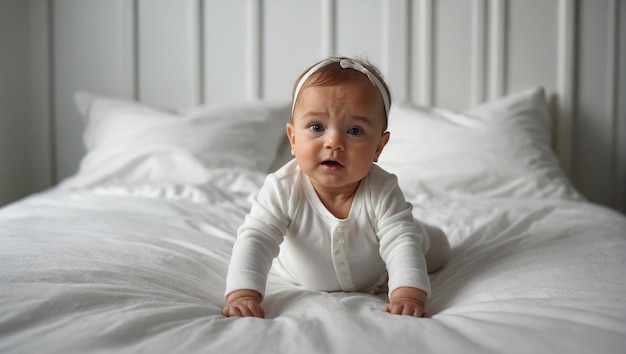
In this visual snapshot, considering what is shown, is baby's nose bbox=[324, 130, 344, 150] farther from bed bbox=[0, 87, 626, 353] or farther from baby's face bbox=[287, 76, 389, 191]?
bed bbox=[0, 87, 626, 353]

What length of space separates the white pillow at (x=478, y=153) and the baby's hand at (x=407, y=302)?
3.13ft

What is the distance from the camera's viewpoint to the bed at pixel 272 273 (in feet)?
1.96

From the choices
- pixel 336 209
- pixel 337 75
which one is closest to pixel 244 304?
pixel 336 209

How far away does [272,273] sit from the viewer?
1.03m

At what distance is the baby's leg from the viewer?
998 mm

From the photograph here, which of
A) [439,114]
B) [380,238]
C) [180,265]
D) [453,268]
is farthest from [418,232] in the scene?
[439,114]

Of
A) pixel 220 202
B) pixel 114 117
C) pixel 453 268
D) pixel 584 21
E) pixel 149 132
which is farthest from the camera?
pixel 584 21

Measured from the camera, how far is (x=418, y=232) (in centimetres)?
89

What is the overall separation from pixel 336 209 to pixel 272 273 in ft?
0.64

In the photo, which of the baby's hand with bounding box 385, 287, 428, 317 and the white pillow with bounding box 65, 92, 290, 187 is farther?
the white pillow with bounding box 65, 92, 290, 187

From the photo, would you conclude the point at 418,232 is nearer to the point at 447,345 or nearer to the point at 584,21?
the point at 447,345

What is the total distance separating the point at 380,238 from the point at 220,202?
2.35 ft

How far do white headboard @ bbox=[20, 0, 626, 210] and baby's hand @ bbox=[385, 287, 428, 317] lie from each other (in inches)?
58.2

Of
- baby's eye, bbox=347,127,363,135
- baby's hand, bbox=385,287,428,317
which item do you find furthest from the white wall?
baby's hand, bbox=385,287,428,317
